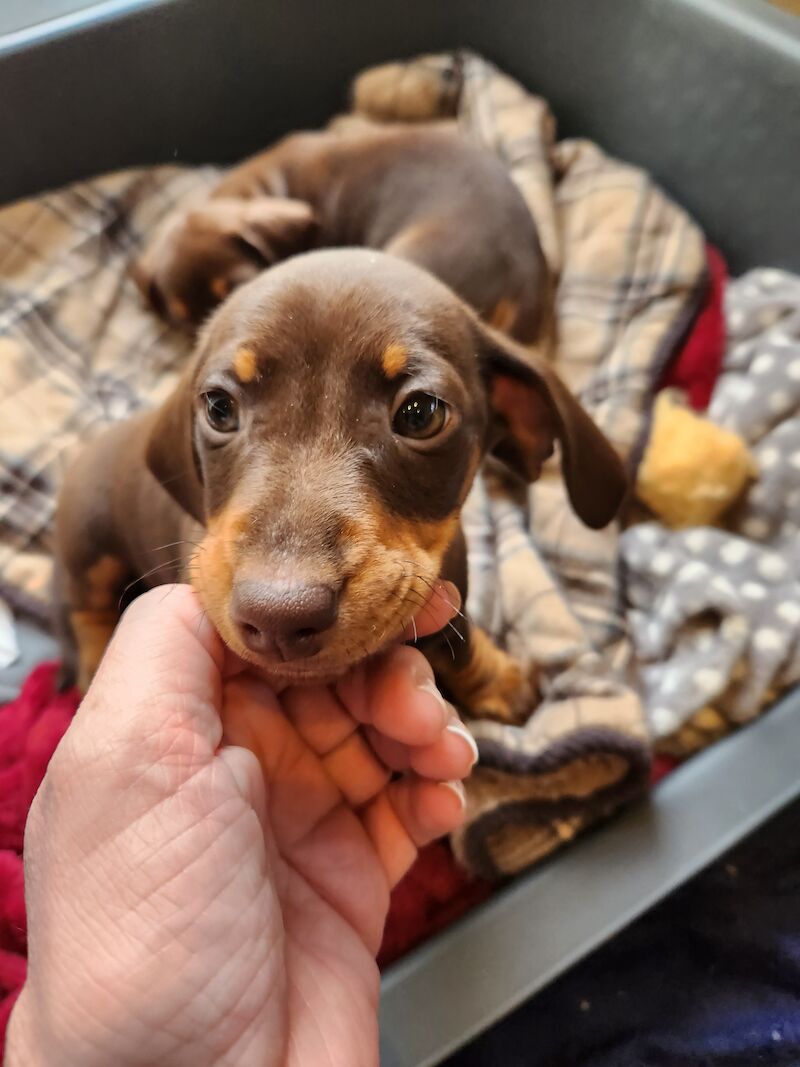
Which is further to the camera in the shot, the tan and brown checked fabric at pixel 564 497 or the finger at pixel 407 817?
the tan and brown checked fabric at pixel 564 497

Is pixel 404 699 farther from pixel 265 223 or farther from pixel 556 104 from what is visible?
pixel 556 104

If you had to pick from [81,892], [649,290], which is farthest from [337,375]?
[649,290]

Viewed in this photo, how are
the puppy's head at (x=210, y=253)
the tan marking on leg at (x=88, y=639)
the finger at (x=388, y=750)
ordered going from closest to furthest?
the finger at (x=388, y=750) → the tan marking on leg at (x=88, y=639) → the puppy's head at (x=210, y=253)

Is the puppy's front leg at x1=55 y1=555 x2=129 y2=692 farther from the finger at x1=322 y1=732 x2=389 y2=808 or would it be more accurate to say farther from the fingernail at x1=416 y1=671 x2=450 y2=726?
the fingernail at x1=416 y1=671 x2=450 y2=726

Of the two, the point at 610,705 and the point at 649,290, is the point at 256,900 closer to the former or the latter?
the point at 610,705

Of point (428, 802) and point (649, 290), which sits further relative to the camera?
point (649, 290)

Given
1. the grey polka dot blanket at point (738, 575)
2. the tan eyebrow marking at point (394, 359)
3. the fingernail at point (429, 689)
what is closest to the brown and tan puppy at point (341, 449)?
the tan eyebrow marking at point (394, 359)

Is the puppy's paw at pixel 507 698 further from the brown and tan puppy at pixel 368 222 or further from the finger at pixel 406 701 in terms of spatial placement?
the brown and tan puppy at pixel 368 222
